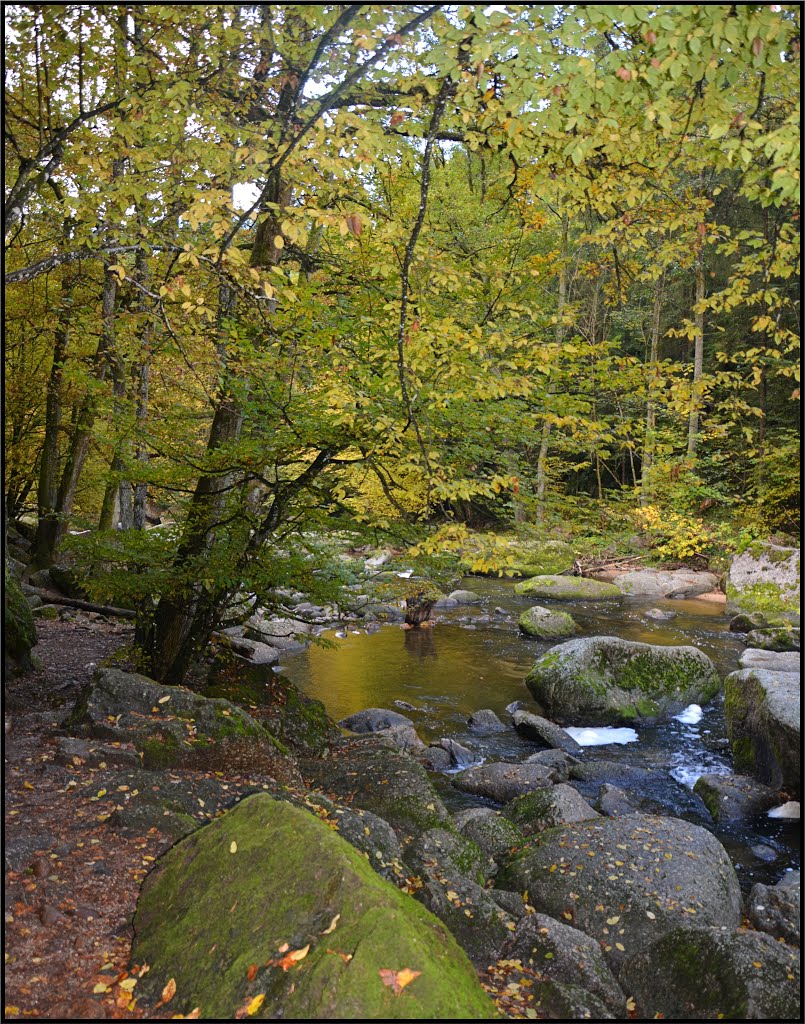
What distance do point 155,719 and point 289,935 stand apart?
3024 millimetres

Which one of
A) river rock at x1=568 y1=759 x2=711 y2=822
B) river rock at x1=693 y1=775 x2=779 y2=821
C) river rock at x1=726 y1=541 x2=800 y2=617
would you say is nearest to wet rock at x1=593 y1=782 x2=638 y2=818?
river rock at x1=568 y1=759 x2=711 y2=822

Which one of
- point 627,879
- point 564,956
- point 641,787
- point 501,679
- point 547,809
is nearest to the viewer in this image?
point 564,956

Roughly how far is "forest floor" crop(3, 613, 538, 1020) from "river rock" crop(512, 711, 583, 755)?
543 cm

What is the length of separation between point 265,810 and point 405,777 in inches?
107

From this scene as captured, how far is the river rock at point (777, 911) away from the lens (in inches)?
190

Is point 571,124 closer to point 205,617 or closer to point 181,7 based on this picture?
point 181,7

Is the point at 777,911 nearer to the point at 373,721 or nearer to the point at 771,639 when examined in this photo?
the point at 373,721

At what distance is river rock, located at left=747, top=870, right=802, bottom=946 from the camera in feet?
15.9

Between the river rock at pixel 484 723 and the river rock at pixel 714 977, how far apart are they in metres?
5.71

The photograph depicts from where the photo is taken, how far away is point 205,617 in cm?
764

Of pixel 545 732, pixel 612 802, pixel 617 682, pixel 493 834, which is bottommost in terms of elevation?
pixel 545 732

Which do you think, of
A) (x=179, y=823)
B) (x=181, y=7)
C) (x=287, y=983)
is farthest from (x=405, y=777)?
(x=181, y=7)

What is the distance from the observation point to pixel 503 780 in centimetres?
781

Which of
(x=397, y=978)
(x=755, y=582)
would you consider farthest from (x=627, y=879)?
(x=755, y=582)
